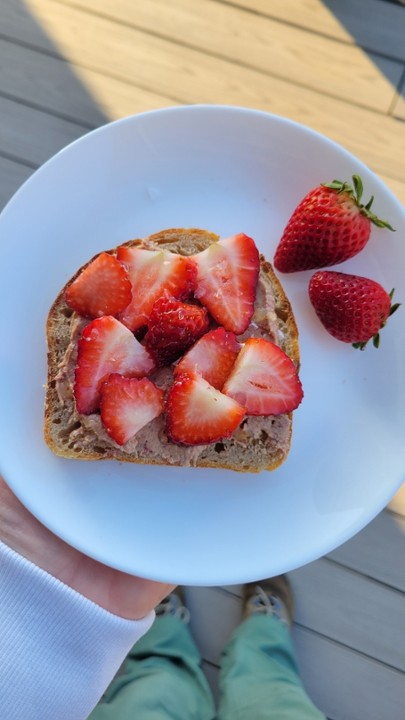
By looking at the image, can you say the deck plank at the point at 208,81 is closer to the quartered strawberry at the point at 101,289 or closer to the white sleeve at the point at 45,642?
the quartered strawberry at the point at 101,289

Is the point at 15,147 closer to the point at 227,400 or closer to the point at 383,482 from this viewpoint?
the point at 227,400

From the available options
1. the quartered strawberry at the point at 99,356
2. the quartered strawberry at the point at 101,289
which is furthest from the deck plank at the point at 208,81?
the quartered strawberry at the point at 99,356

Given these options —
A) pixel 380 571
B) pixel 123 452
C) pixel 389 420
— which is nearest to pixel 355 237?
pixel 389 420

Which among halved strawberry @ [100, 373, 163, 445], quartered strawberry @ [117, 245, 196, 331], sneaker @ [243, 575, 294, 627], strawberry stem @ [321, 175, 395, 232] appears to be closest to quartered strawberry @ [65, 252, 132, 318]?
quartered strawberry @ [117, 245, 196, 331]

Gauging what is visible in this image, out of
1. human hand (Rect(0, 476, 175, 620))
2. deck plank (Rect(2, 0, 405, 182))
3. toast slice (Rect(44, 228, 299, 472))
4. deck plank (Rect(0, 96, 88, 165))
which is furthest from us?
deck plank (Rect(0, 96, 88, 165))

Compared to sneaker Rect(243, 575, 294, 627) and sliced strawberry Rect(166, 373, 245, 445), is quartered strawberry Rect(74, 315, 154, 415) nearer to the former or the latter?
sliced strawberry Rect(166, 373, 245, 445)
